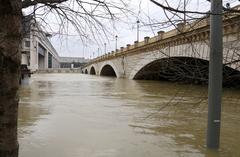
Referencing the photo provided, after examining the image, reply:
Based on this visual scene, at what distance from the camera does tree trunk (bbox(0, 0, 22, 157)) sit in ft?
12.7

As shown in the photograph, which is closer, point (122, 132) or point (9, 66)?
point (9, 66)

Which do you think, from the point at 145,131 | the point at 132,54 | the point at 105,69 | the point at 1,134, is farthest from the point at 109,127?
the point at 105,69

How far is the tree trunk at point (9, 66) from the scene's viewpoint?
3877mm

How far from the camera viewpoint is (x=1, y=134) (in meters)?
4.11

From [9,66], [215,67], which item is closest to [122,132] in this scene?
[215,67]

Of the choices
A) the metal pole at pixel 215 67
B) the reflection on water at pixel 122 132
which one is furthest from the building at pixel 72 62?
the metal pole at pixel 215 67

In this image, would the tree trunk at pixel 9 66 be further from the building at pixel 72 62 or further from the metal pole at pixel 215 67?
the building at pixel 72 62

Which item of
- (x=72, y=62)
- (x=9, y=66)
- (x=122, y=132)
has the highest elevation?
(x=72, y=62)

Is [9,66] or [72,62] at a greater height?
[72,62]

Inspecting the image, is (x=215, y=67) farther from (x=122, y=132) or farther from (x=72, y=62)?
(x=72, y=62)

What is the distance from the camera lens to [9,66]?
3963mm

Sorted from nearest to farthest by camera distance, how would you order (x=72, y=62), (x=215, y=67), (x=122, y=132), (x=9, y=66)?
(x=9, y=66)
(x=215, y=67)
(x=122, y=132)
(x=72, y=62)

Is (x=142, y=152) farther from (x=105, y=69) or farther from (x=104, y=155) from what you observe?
(x=105, y=69)

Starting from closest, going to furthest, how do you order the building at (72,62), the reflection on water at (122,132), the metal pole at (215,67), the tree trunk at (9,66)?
the tree trunk at (9,66), the metal pole at (215,67), the reflection on water at (122,132), the building at (72,62)
